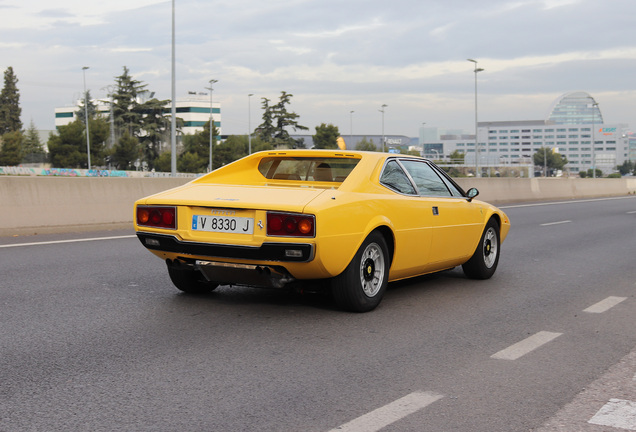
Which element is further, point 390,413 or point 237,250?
point 237,250

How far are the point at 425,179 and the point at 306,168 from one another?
1.19 metres

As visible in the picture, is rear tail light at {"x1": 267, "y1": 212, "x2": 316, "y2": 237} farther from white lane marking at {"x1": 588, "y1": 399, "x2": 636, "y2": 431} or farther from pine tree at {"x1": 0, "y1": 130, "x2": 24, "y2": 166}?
pine tree at {"x1": 0, "y1": 130, "x2": 24, "y2": 166}

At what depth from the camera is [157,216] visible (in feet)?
20.5

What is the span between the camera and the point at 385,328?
579 centimetres

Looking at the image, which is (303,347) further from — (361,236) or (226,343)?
(361,236)

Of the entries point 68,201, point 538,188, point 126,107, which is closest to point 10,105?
point 126,107

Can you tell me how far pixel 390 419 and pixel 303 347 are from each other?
1.55m

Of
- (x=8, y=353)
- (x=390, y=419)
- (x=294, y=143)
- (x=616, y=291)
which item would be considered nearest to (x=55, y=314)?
(x=8, y=353)

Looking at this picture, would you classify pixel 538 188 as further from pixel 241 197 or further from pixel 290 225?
Result: pixel 290 225

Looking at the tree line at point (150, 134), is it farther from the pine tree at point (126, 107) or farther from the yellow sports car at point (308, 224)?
the yellow sports car at point (308, 224)

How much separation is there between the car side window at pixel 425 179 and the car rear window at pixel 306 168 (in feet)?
2.12

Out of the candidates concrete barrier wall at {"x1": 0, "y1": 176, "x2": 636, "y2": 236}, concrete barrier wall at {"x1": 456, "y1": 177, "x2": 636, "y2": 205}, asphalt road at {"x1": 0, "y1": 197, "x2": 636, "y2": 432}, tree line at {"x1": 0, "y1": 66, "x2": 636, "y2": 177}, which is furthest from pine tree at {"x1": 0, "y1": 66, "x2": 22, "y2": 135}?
asphalt road at {"x1": 0, "y1": 197, "x2": 636, "y2": 432}

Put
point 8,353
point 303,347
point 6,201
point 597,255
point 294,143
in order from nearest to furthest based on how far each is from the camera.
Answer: point 8,353
point 303,347
point 597,255
point 6,201
point 294,143

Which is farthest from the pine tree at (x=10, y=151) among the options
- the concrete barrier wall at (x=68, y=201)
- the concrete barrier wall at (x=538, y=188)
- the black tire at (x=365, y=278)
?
the black tire at (x=365, y=278)
